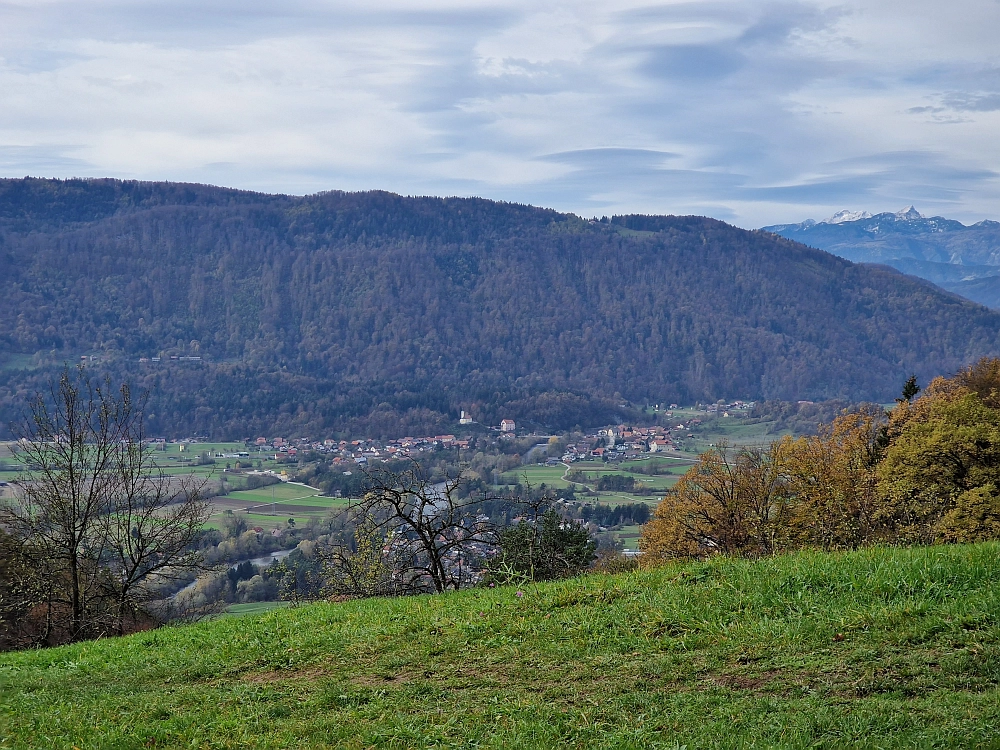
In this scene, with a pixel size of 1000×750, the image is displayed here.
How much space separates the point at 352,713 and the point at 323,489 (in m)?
63.0

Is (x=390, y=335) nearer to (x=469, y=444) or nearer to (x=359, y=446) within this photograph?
(x=359, y=446)

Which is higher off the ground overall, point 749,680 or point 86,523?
point 749,680

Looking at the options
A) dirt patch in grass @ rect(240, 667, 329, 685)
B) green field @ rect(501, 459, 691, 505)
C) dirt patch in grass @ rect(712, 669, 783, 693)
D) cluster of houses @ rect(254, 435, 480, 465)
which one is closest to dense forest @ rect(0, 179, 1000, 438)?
cluster of houses @ rect(254, 435, 480, 465)

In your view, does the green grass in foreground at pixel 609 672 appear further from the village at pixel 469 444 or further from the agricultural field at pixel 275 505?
the village at pixel 469 444

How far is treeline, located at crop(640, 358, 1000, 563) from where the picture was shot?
2373 cm

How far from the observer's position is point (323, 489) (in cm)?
6731

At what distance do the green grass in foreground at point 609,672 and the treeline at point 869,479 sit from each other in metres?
12.0

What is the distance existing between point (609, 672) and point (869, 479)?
25245mm

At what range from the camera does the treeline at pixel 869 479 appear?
23.7 metres

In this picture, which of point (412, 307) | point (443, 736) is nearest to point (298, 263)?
point (412, 307)

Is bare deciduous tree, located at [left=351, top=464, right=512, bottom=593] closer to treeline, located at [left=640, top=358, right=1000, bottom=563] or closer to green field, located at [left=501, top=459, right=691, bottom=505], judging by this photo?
treeline, located at [left=640, top=358, right=1000, bottom=563]

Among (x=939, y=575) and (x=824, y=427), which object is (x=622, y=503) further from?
(x=939, y=575)

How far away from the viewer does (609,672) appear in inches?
252

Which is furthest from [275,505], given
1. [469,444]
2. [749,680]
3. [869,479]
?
[749,680]
